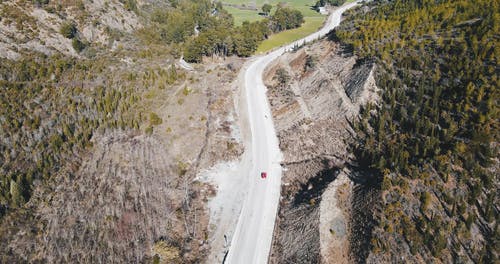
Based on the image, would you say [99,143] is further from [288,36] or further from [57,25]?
[288,36]

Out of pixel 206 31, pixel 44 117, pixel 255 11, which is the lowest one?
pixel 44 117

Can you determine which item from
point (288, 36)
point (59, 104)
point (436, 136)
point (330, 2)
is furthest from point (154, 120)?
point (330, 2)

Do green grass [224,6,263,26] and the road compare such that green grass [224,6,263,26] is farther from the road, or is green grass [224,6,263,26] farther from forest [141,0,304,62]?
the road

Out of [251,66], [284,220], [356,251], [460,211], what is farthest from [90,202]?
[251,66]

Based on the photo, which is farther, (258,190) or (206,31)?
(206,31)

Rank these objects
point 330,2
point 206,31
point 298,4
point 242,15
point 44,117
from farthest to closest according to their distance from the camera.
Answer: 1. point 298,4
2. point 242,15
3. point 330,2
4. point 206,31
5. point 44,117

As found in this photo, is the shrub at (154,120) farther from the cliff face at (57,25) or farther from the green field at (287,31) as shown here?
the green field at (287,31)

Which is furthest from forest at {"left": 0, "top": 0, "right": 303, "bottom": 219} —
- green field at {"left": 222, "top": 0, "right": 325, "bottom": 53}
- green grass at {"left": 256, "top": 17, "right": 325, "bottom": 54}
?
green field at {"left": 222, "top": 0, "right": 325, "bottom": 53}

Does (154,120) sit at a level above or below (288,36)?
below
